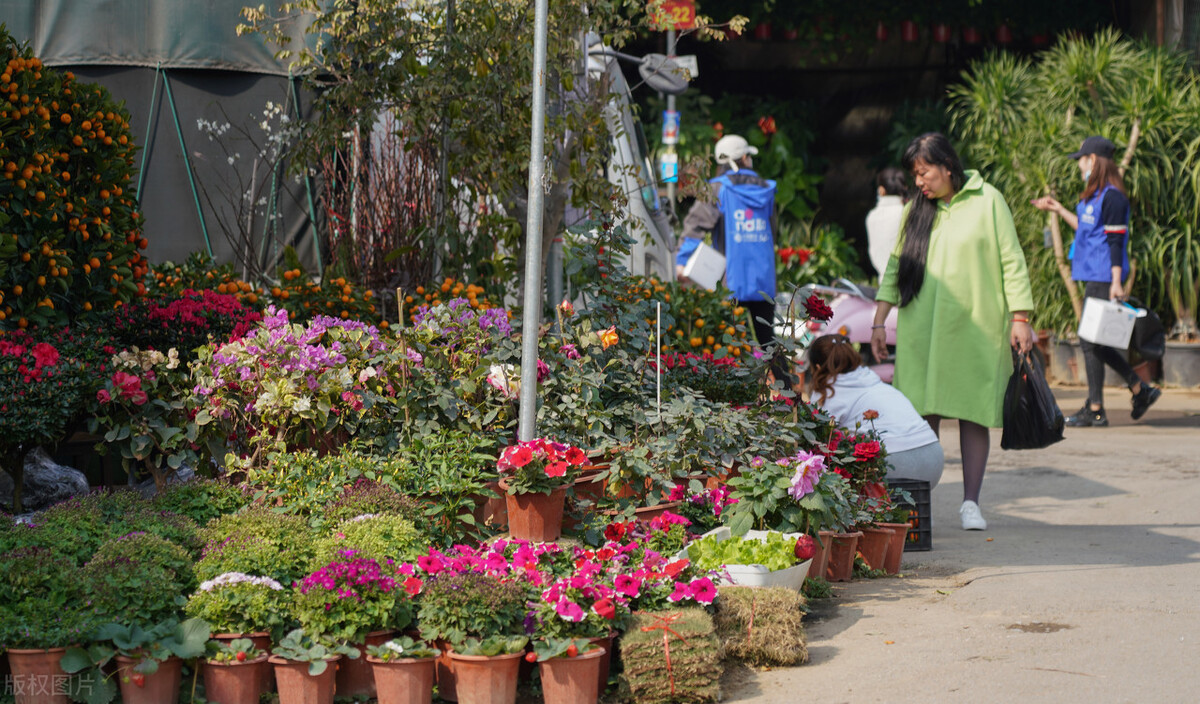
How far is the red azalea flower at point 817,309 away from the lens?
522 centimetres

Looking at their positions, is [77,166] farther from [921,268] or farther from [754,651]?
[921,268]

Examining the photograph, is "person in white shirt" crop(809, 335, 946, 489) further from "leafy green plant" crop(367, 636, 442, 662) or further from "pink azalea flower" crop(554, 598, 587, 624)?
"leafy green plant" crop(367, 636, 442, 662)

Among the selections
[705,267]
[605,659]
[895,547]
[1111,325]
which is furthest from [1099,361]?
[605,659]

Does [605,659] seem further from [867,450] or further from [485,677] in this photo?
[867,450]

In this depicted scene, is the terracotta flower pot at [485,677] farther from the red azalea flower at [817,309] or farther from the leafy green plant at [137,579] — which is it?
the red azalea flower at [817,309]

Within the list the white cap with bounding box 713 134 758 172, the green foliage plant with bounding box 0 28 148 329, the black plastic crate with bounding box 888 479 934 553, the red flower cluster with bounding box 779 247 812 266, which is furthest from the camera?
the red flower cluster with bounding box 779 247 812 266

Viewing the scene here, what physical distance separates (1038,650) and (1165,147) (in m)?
9.01

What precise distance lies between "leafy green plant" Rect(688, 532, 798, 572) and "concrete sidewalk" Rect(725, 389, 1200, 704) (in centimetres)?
28

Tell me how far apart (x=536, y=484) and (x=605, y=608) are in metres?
0.79

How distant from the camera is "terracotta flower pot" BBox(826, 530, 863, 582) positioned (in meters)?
4.79

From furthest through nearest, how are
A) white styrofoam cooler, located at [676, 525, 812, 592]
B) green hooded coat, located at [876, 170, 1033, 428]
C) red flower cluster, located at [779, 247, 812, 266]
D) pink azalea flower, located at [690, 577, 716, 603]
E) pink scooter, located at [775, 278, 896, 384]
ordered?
red flower cluster, located at [779, 247, 812, 266] → pink scooter, located at [775, 278, 896, 384] → green hooded coat, located at [876, 170, 1033, 428] → white styrofoam cooler, located at [676, 525, 812, 592] → pink azalea flower, located at [690, 577, 716, 603]

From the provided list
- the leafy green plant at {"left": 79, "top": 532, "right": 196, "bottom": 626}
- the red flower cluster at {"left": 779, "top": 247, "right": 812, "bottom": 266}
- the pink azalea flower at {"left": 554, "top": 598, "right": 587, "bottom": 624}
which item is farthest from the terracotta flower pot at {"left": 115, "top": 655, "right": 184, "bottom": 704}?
the red flower cluster at {"left": 779, "top": 247, "right": 812, "bottom": 266}

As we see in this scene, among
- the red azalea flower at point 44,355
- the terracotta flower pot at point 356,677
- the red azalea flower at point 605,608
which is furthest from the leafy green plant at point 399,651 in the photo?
the red azalea flower at point 44,355

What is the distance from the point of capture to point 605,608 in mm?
3518
